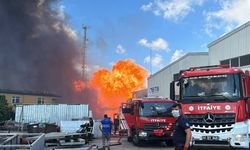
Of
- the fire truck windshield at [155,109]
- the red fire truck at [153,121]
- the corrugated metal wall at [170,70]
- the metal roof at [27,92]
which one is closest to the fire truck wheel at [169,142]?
the red fire truck at [153,121]

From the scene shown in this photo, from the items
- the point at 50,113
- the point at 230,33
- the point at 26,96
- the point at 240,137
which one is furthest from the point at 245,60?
the point at 26,96

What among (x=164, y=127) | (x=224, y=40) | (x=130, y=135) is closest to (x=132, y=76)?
(x=224, y=40)

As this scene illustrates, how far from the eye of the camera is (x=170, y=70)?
34.4 meters

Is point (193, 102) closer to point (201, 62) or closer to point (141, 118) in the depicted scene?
point (141, 118)

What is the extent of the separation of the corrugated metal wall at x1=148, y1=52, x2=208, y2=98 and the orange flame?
998 cm

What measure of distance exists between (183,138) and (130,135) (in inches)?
508

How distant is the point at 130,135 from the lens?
20469mm

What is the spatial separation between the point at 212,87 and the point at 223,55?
14189 mm

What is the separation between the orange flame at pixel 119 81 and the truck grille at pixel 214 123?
37.1 meters

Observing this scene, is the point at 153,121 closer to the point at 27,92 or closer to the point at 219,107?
the point at 219,107

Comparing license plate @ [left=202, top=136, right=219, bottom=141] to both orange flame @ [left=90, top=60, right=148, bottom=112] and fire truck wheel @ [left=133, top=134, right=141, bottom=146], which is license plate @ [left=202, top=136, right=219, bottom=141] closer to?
fire truck wheel @ [left=133, top=134, right=141, bottom=146]

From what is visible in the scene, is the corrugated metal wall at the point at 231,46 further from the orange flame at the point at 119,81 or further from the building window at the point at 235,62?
the orange flame at the point at 119,81

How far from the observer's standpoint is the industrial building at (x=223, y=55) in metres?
23.0

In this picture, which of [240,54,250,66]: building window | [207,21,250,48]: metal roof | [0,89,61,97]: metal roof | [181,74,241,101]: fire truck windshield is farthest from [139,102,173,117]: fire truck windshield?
[0,89,61,97]: metal roof
